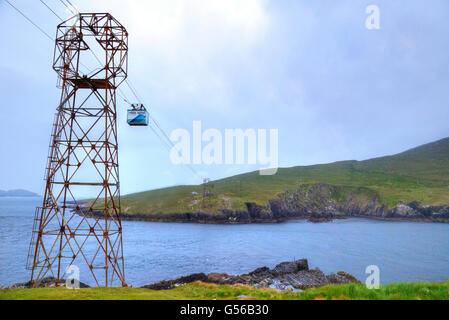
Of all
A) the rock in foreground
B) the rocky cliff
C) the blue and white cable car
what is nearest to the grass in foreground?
the blue and white cable car

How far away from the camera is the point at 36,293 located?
16016mm

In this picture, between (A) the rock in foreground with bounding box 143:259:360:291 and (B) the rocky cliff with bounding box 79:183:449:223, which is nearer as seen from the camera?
(A) the rock in foreground with bounding box 143:259:360:291

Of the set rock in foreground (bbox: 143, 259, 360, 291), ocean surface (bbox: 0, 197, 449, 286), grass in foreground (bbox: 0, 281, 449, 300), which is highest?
grass in foreground (bbox: 0, 281, 449, 300)

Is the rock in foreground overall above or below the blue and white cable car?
below

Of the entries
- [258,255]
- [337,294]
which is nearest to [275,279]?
[258,255]

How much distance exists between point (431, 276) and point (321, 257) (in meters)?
22.3

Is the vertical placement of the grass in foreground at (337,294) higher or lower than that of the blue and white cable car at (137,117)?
lower

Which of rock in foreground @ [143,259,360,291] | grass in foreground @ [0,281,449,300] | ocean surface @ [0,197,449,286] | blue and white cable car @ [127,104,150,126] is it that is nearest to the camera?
grass in foreground @ [0,281,449,300]

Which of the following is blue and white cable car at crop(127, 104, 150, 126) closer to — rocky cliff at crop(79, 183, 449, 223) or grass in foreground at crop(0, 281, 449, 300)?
grass in foreground at crop(0, 281, 449, 300)

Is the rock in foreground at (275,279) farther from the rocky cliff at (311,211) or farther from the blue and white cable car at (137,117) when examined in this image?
the rocky cliff at (311,211)

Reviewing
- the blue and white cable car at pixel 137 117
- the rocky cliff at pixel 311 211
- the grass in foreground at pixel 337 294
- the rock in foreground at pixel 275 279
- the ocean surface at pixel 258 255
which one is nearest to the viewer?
the grass in foreground at pixel 337 294

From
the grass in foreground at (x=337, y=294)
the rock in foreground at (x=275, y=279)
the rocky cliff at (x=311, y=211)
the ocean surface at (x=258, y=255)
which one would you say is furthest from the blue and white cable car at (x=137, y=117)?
the rocky cliff at (x=311, y=211)
